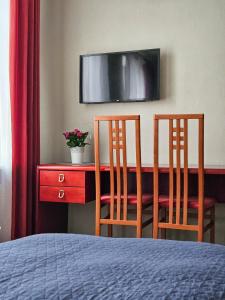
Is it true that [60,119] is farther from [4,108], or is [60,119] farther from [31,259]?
[31,259]

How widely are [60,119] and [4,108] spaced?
75 cm

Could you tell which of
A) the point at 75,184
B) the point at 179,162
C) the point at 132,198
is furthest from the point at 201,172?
the point at 75,184

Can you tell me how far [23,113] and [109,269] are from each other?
8.26 ft

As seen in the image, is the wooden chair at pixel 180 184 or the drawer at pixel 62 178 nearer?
the wooden chair at pixel 180 184

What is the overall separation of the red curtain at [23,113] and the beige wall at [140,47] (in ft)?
0.96

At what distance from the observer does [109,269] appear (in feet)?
3.74

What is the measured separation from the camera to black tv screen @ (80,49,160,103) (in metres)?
3.66

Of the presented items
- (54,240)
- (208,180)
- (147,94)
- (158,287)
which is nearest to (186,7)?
(147,94)

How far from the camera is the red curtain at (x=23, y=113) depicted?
3.41 metres

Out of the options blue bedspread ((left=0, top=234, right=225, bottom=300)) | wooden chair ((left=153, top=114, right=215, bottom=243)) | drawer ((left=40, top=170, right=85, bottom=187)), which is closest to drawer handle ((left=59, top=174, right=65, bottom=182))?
drawer ((left=40, top=170, right=85, bottom=187))

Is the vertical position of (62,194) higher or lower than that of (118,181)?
lower

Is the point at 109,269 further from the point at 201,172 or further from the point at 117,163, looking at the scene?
the point at 117,163

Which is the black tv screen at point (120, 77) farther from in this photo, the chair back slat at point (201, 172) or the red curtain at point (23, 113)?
the chair back slat at point (201, 172)

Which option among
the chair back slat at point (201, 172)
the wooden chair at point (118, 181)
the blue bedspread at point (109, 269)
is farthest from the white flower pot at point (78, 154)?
the blue bedspread at point (109, 269)
